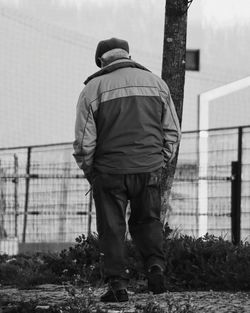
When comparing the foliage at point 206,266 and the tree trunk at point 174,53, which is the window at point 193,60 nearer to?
the tree trunk at point 174,53

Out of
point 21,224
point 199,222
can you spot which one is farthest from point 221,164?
point 21,224

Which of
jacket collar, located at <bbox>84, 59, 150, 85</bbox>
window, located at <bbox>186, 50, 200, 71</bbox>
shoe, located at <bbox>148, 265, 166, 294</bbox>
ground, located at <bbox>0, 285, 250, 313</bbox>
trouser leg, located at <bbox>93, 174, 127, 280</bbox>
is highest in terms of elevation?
window, located at <bbox>186, 50, 200, 71</bbox>

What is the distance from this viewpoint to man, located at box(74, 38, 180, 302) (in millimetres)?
7285

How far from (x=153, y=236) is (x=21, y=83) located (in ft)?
48.1

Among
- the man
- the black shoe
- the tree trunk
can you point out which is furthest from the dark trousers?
the tree trunk

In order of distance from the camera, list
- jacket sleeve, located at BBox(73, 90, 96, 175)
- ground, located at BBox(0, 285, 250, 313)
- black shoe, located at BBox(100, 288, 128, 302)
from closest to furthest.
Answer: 1. ground, located at BBox(0, 285, 250, 313)
2. black shoe, located at BBox(100, 288, 128, 302)
3. jacket sleeve, located at BBox(73, 90, 96, 175)

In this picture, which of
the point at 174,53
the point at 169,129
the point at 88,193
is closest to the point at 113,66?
the point at 169,129

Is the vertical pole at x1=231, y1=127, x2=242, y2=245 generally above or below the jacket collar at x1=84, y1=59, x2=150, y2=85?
below

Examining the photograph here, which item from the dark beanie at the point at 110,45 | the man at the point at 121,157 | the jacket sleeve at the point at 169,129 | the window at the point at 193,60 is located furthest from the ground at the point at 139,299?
the window at the point at 193,60

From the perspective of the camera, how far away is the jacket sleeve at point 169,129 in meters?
7.56

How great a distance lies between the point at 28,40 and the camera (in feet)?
71.6

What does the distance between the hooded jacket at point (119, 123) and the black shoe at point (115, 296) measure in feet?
2.55

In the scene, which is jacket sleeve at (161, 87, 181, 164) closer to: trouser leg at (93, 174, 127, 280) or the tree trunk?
trouser leg at (93, 174, 127, 280)

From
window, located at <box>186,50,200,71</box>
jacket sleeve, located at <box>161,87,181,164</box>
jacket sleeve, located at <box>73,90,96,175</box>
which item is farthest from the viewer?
window, located at <box>186,50,200,71</box>
